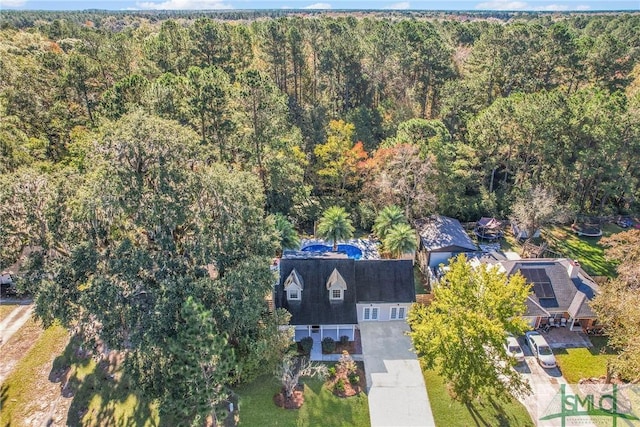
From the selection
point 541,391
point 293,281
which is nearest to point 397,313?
point 293,281

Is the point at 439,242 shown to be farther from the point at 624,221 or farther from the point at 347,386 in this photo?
the point at 624,221

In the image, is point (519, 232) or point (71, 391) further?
point (519, 232)

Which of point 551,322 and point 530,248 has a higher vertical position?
point 530,248

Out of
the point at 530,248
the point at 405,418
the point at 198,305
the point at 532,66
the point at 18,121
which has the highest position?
the point at 532,66

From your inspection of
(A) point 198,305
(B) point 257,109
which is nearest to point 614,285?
(A) point 198,305

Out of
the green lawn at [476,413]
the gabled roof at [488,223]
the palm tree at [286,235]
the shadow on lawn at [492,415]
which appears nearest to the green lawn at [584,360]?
the green lawn at [476,413]

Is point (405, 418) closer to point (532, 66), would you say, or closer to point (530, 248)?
point (530, 248)
